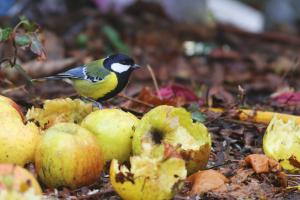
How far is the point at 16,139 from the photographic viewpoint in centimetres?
302

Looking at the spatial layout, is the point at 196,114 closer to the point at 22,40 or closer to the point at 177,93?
the point at 177,93

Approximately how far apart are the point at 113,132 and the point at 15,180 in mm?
773

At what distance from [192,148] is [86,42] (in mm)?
5249

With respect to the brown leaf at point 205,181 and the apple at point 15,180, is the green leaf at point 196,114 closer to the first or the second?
the brown leaf at point 205,181

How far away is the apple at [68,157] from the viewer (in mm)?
2877

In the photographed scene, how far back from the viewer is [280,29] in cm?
1195

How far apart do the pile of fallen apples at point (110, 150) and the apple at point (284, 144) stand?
1.48ft

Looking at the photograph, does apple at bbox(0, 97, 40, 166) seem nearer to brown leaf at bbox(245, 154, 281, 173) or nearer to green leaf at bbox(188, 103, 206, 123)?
brown leaf at bbox(245, 154, 281, 173)

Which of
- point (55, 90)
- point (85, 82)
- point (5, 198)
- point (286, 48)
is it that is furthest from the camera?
point (286, 48)

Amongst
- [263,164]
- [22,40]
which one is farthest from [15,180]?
[22,40]

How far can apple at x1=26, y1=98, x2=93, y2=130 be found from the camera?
3453 mm

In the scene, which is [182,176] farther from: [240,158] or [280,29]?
[280,29]

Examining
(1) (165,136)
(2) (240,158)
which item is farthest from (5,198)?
(2) (240,158)

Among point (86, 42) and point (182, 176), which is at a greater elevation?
point (86, 42)
